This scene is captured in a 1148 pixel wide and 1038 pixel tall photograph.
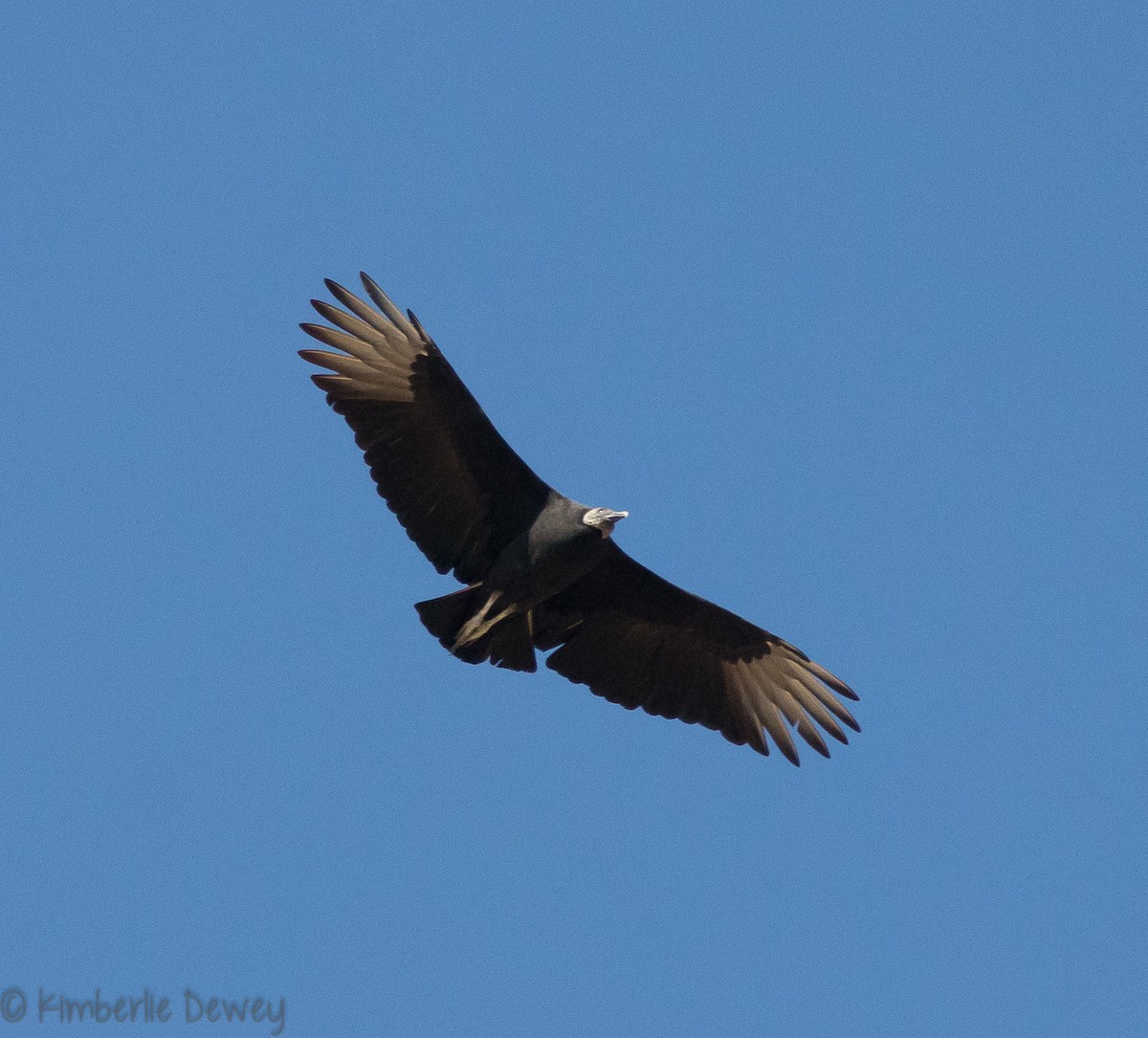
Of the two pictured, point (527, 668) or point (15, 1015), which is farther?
point (527, 668)

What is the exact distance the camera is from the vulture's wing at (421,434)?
10.7m

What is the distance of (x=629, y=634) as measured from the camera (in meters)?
11.7

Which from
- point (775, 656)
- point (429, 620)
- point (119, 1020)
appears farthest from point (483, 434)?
point (119, 1020)

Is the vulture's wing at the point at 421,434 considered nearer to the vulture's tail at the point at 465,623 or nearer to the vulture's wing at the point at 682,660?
the vulture's tail at the point at 465,623

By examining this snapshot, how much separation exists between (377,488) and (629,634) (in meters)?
2.40

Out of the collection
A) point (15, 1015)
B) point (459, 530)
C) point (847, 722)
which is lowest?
point (15, 1015)

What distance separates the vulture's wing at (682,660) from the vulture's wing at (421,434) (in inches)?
36.0

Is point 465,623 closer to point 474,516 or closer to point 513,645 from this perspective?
point 513,645

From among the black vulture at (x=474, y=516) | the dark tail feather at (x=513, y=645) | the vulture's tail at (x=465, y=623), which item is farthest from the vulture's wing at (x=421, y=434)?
the dark tail feather at (x=513, y=645)

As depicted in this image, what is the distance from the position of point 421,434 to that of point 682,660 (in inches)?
114

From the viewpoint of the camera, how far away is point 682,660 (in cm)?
1188

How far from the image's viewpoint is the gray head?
1037 cm

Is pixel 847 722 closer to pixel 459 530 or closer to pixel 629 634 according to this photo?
pixel 629 634

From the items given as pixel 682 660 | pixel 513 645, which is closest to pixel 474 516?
pixel 513 645
